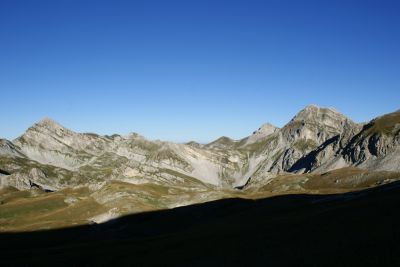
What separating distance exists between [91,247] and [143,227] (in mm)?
42667

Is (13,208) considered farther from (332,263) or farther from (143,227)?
(332,263)

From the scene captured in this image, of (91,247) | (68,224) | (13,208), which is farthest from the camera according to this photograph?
(13,208)

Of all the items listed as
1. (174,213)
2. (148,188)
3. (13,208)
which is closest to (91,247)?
(174,213)

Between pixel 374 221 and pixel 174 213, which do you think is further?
pixel 174 213

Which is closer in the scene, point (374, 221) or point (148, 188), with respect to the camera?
point (374, 221)

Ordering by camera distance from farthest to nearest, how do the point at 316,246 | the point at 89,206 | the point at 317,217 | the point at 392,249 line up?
the point at 89,206 < the point at 317,217 < the point at 316,246 < the point at 392,249

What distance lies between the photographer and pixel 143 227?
114062mm

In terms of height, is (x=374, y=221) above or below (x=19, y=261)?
above

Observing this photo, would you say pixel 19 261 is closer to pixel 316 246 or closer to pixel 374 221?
pixel 316 246

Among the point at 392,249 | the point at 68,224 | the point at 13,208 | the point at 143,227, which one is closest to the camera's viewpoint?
the point at 392,249

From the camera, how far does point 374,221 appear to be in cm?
4716

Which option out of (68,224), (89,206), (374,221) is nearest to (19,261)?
(374,221)

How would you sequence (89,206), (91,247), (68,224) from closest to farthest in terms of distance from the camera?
(91,247) < (68,224) < (89,206)

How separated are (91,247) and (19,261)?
11815 mm
